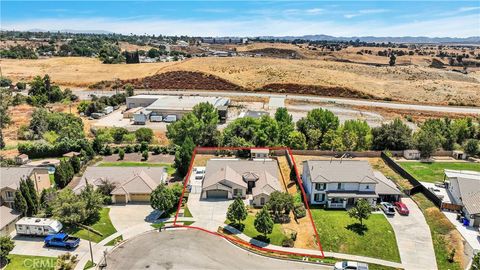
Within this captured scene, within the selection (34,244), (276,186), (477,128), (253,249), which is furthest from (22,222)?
(477,128)

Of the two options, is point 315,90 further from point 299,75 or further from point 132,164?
point 132,164

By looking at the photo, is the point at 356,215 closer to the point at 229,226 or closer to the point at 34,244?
the point at 229,226

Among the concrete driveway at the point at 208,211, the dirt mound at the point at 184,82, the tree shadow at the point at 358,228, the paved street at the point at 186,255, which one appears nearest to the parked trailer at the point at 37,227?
the paved street at the point at 186,255

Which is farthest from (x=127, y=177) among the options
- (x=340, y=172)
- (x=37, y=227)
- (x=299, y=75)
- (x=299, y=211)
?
(x=299, y=75)

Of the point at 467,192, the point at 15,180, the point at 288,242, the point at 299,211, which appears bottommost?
the point at 288,242

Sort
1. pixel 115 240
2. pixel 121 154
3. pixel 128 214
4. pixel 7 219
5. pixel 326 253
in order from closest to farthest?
pixel 326 253
pixel 115 240
pixel 7 219
pixel 128 214
pixel 121 154

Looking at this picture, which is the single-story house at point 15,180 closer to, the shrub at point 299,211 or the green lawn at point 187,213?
the green lawn at point 187,213
